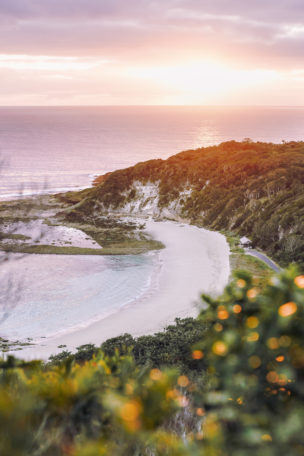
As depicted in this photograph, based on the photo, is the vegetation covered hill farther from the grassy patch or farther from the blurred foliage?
the blurred foliage

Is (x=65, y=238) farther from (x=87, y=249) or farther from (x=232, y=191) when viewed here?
(x=232, y=191)

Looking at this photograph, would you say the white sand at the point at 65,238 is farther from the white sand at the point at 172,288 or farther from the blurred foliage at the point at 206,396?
the blurred foliage at the point at 206,396

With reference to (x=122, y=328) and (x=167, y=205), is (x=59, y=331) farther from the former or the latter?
(x=167, y=205)

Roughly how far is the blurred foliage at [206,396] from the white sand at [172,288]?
1428cm

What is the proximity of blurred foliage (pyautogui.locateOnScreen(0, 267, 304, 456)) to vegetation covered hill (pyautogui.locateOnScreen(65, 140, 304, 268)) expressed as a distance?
3036 centimetres

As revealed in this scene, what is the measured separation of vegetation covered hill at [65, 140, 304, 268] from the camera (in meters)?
40.2

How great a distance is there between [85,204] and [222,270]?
1327 inches

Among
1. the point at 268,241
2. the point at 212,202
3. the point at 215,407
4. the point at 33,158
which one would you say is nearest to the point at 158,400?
the point at 215,407

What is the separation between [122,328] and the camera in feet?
83.9

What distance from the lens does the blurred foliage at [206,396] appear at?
4113 millimetres

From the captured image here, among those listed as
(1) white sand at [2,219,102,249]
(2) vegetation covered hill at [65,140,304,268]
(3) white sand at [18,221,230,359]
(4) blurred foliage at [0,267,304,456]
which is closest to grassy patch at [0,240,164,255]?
(1) white sand at [2,219,102,249]

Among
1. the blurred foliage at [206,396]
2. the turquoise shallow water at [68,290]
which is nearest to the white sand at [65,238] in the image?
Result: the turquoise shallow water at [68,290]

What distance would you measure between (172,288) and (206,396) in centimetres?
2748

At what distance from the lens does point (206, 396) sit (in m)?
5.32
